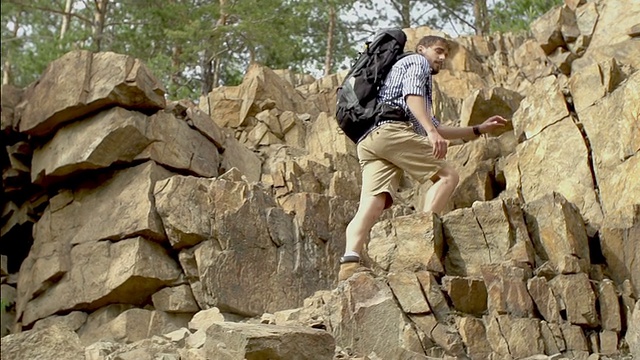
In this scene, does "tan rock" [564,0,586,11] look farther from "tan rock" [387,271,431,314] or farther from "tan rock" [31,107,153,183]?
"tan rock" [387,271,431,314]

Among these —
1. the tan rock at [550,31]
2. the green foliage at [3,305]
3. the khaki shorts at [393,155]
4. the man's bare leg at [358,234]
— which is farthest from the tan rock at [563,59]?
the green foliage at [3,305]

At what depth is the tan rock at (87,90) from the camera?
1218 cm

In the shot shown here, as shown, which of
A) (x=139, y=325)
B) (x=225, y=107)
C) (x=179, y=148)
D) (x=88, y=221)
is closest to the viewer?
(x=139, y=325)

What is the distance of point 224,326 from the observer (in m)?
6.23

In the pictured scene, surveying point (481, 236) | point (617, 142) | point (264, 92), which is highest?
point (264, 92)

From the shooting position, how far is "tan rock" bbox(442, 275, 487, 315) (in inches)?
303

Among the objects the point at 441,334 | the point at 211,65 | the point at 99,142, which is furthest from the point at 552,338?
the point at 211,65

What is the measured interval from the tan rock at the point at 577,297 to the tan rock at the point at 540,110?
11.6 feet

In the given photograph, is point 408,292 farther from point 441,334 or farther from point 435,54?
point 435,54

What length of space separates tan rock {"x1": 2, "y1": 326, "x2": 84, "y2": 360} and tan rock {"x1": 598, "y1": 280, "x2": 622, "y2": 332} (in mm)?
4439

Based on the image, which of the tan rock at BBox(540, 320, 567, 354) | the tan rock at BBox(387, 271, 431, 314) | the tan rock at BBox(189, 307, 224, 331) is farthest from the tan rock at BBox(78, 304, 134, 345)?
the tan rock at BBox(540, 320, 567, 354)

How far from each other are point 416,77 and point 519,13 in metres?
13.4

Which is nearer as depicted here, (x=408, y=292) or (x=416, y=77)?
(x=408, y=292)

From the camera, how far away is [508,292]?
7.61 m
